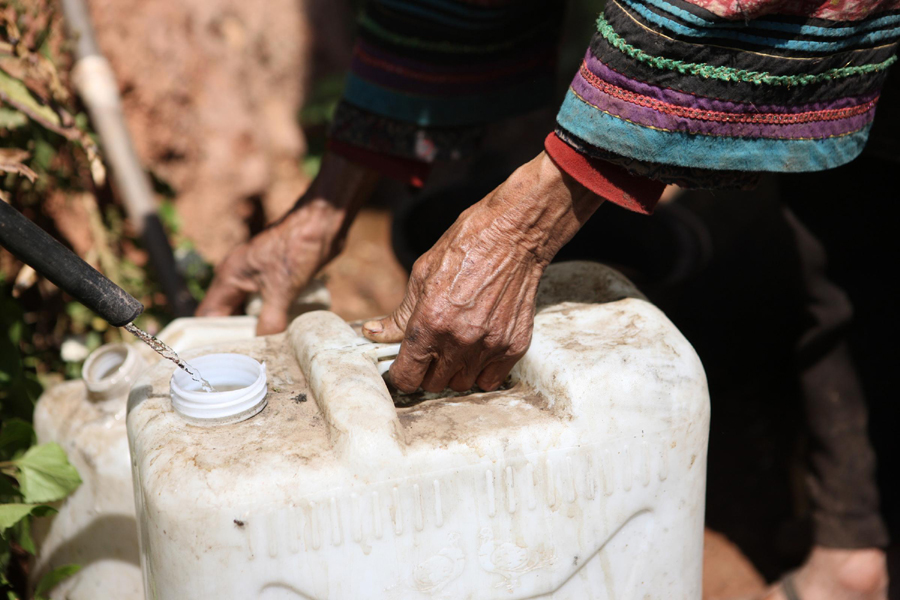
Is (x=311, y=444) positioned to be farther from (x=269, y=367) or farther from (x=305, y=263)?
(x=305, y=263)

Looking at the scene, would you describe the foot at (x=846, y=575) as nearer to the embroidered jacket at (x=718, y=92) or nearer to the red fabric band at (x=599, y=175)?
the embroidered jacket at (x=718, y=92)

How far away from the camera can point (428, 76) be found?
4.31ft

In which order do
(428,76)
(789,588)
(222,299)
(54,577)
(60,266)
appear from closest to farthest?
1. (60,266)
2. (54,577)
3. (428,76)
4. (222,299)
5. (789,588)

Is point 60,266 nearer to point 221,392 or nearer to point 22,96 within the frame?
point 221,392

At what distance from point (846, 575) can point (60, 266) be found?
5.15 feet

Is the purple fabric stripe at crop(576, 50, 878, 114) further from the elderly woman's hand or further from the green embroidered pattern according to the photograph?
the elderly woman's hand

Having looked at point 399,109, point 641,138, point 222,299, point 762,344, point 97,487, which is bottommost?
point 762,344

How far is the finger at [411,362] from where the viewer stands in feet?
3.18

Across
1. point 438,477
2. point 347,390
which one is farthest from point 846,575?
point 347,390

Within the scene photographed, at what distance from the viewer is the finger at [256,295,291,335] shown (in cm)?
134

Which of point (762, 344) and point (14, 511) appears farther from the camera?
point (762, 344)

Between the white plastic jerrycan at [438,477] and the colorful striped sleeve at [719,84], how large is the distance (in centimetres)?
26

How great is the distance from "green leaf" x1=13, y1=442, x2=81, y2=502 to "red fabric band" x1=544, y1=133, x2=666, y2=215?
84 centimetres

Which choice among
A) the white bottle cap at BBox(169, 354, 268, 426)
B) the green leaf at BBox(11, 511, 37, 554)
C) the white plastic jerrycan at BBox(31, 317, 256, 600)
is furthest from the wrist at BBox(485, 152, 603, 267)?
the green leaf at BBox(11, 511, 37, 554)
